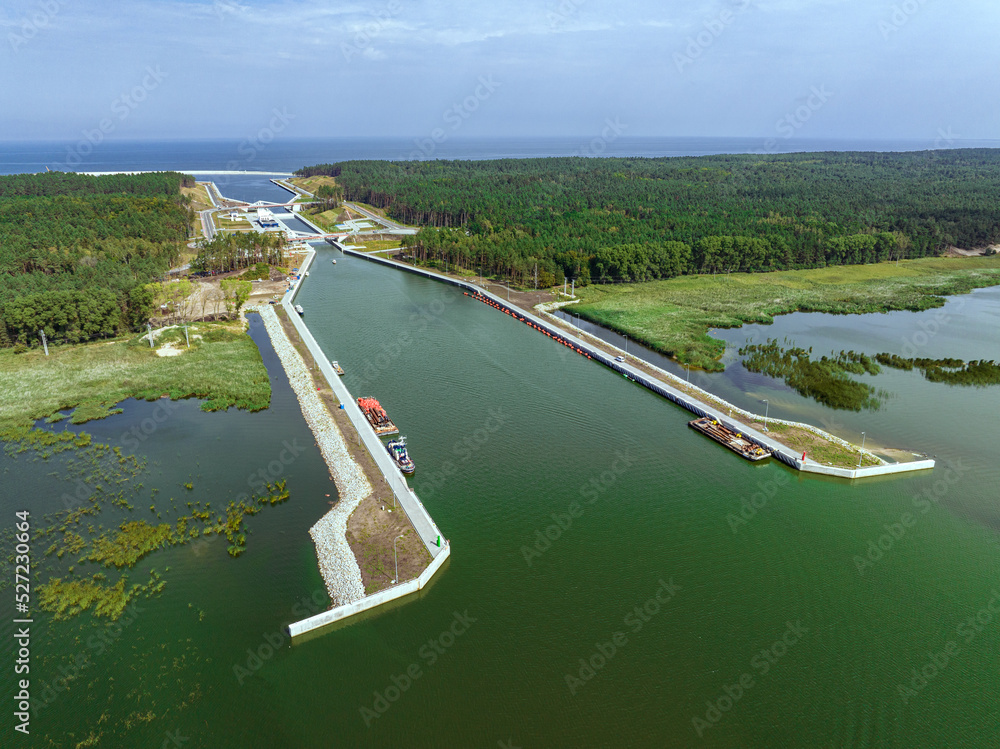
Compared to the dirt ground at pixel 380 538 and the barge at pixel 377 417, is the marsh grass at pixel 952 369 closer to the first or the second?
the barge at pixel 377 417

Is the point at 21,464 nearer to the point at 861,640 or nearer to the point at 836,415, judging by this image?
the point at 861,640

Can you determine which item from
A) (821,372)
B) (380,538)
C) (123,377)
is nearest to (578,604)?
(380,538)

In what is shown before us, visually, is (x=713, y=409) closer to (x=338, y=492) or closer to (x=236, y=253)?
(x=338, y=492)

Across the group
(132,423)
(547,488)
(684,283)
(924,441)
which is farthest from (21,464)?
(684,283)

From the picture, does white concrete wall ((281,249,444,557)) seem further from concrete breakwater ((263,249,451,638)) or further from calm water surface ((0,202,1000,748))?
calm water surface ((0,202,1000,748))

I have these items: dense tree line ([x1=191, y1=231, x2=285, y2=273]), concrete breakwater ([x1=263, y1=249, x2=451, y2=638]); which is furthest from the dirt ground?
dense tree line ([x1=191, y1=231, x2=285, y2=273])
